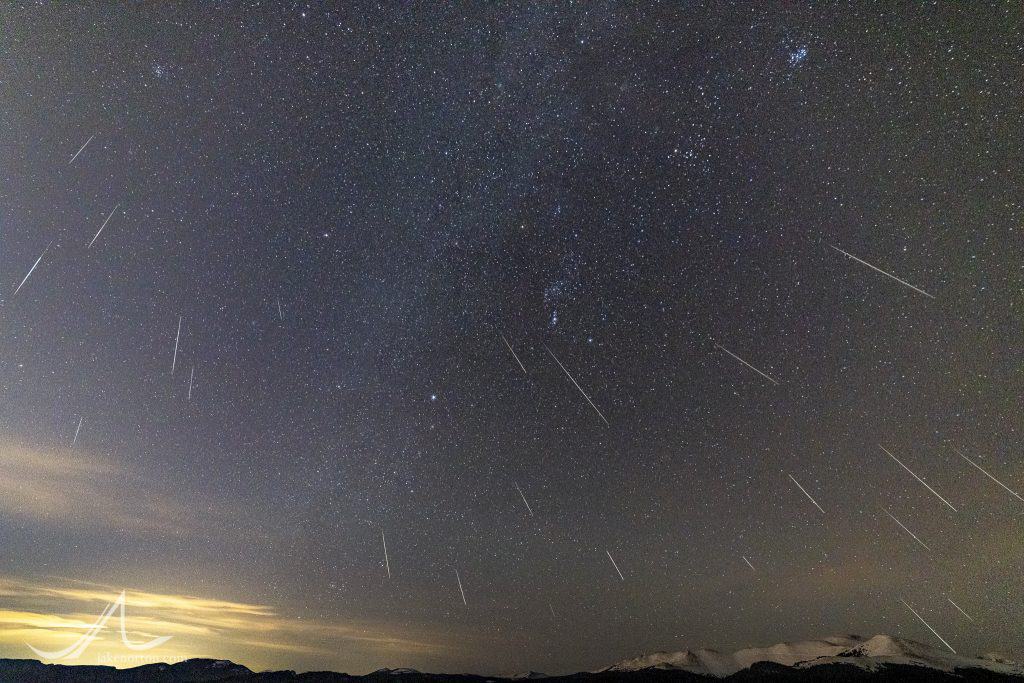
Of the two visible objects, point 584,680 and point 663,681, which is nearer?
point 663,681

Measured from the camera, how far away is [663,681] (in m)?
185

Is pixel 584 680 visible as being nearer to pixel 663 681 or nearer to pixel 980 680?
pixel 663 681

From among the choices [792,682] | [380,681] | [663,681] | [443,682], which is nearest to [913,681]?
[792,682]

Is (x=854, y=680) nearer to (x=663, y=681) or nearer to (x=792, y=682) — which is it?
(x=792, y=682)

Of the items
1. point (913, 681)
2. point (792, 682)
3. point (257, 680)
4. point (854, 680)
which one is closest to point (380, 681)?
point (257, 680)

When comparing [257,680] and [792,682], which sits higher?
[257,680]

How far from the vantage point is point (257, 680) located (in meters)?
196

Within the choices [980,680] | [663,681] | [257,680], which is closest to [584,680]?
[663,681]

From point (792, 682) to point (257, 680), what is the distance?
532 ft

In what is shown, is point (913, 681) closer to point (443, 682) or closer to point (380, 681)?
point (443, 682)

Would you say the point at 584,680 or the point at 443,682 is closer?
the point at 443,682

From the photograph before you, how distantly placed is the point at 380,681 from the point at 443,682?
724 inches

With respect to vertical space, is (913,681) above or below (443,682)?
below

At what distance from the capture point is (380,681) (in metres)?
187
